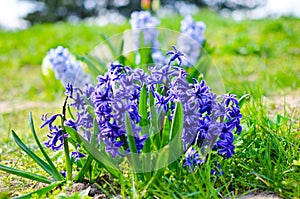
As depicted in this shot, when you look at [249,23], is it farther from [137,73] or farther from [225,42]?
[137,73]

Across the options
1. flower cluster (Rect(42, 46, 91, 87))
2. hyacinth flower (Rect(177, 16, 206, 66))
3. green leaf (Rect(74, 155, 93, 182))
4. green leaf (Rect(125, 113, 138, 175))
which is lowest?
green leaf (Rect(74, 155, 93, 182))

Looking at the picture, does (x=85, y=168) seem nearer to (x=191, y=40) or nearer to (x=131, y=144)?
(x=131, y=144)

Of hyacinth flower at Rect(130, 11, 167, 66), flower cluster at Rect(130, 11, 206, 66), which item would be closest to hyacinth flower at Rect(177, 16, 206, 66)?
flower cluster at Rect(130, 11, 206, 66)

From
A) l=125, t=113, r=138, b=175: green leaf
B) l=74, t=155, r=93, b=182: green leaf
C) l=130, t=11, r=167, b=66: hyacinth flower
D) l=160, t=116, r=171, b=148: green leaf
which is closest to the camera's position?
l=125, t=113, r=138, b=175: green leaf

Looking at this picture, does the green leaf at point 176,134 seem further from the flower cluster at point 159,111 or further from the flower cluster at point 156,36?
the flower cluster at point 156,36

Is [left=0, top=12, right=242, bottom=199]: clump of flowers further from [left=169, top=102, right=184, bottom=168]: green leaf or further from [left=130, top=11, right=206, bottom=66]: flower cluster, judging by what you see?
[left=130, top=11, right=206, bottom=66]: flower cluster

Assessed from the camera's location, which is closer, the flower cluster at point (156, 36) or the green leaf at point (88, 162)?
the green leaf at point (88, 162)

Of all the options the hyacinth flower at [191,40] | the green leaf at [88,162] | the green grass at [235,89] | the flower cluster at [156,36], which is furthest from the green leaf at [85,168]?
the hyacinth flower at [191,40]

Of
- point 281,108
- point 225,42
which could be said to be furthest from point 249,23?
point 281,108
